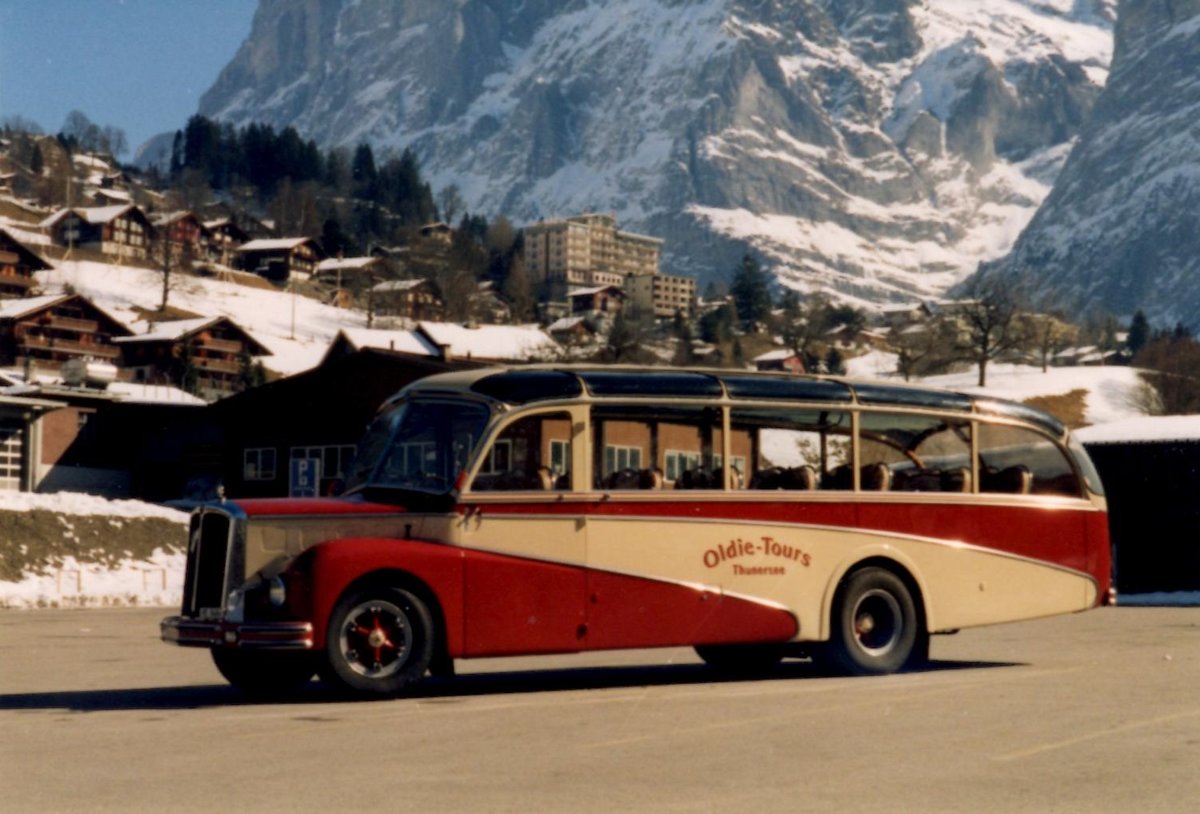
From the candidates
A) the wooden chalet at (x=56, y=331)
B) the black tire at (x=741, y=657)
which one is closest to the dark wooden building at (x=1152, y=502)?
the black tire at (x=741, y=657)

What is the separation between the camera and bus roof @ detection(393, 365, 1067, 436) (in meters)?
15.7

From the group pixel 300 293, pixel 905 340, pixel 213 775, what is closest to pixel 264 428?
pixel 213 775

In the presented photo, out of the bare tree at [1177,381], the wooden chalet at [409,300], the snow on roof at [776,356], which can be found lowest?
the bare tree at [1177,381]

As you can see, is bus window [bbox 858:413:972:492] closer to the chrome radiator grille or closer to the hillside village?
the hillside village

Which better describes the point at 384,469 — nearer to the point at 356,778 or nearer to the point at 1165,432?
the point at 356,778

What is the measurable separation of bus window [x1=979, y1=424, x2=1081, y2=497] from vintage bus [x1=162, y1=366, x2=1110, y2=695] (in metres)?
0.03

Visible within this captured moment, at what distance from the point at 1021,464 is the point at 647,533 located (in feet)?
16.0

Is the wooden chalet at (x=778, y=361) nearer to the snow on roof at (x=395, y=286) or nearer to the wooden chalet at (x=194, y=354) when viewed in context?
the snow on roof at (x=395, y=286)

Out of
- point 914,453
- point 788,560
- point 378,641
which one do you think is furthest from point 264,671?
point 914,453

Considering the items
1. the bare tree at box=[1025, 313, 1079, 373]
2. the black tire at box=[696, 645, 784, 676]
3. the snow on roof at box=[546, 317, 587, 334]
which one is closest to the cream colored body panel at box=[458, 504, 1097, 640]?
the black tire at box=[696, 645, 784, 676]

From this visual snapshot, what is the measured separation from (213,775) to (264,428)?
67.9 m

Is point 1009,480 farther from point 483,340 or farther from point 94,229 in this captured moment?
point 94,229

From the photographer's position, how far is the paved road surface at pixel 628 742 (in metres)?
9.20

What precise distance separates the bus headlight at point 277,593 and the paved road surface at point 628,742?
2.60 feet
